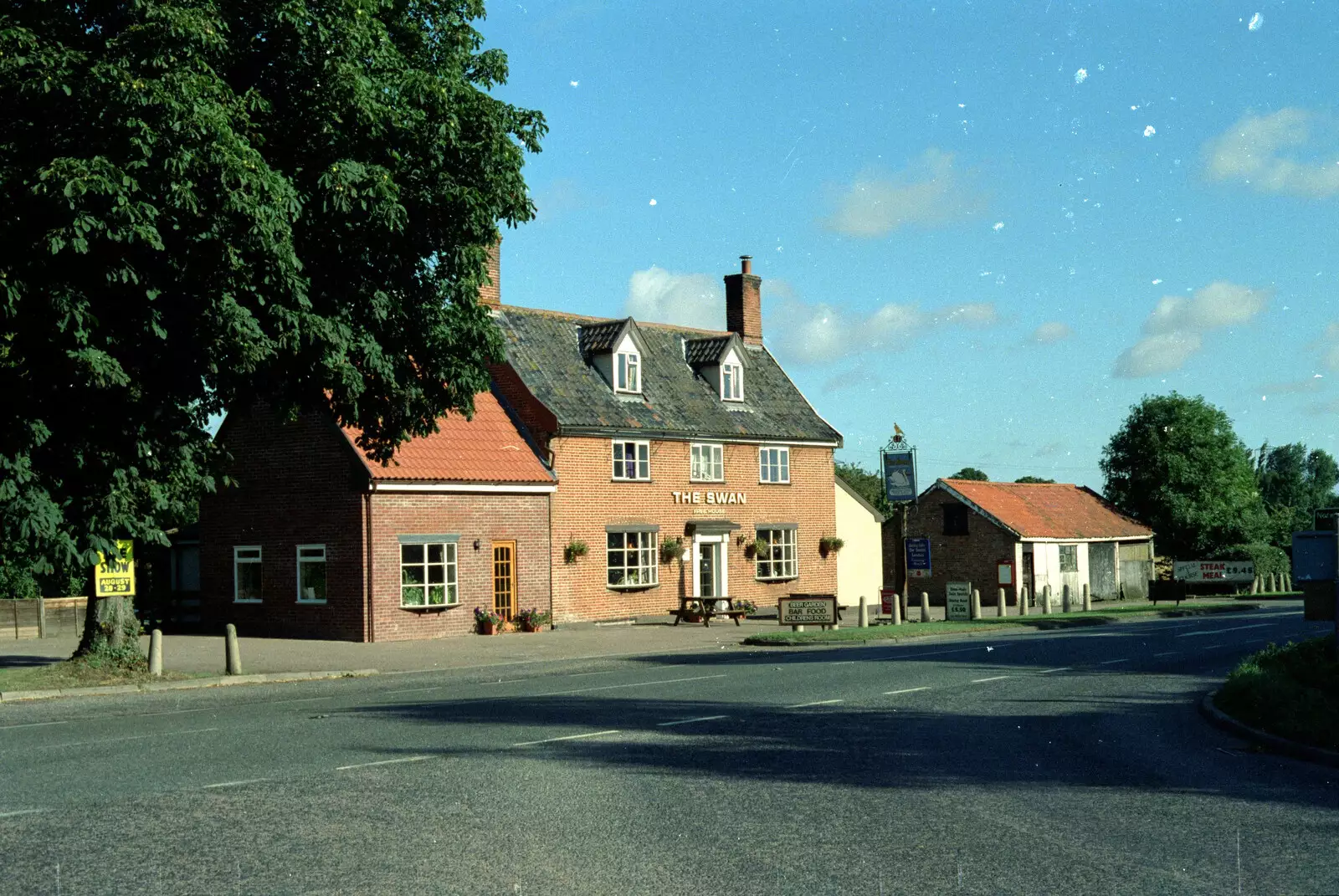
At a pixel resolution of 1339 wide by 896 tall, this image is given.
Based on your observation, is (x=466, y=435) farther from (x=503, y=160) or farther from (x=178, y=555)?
(x=503, y=160)

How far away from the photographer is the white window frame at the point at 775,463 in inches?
1756

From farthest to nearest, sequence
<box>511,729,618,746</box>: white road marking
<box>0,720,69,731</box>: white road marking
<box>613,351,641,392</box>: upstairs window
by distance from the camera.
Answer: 1. <box>613,351,641,392</box>: upstairs window
2. <box>0,720,69,731</box>: white road marking
3. <box>511,729,618,746</box>: white road marking

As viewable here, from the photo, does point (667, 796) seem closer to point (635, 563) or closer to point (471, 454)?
point (471, 454)

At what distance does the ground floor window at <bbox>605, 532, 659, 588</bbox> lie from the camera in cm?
3944

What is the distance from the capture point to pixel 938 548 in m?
59.9

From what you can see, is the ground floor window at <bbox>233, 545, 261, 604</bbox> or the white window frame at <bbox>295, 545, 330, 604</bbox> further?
the ground floor window at <bbox>233, 545, 261, 604</bbox>

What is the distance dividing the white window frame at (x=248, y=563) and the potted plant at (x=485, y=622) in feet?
17.6

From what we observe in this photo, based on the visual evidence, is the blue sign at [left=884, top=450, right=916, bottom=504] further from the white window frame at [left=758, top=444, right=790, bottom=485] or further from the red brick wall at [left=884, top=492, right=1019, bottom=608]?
the red brick wall at [left=884, top=492, right=1019, bottom=608]

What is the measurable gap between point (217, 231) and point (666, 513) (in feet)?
80.7

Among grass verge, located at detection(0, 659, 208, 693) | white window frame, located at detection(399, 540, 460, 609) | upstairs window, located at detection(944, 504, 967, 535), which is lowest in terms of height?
grass verge, located at detection(0, 659, 208, 693)

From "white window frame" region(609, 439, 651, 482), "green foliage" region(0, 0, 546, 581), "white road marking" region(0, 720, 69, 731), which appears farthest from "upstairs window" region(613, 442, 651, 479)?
"white road marking" region(0, 720, 69, 731)

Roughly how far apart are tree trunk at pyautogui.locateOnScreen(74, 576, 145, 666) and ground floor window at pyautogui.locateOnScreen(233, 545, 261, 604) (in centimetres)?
1232

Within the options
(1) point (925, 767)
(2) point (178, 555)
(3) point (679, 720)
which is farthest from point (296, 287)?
(2) point (178, 555)

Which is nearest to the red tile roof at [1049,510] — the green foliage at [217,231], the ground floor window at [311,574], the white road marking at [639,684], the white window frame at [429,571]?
the white window frame at [429,571]
